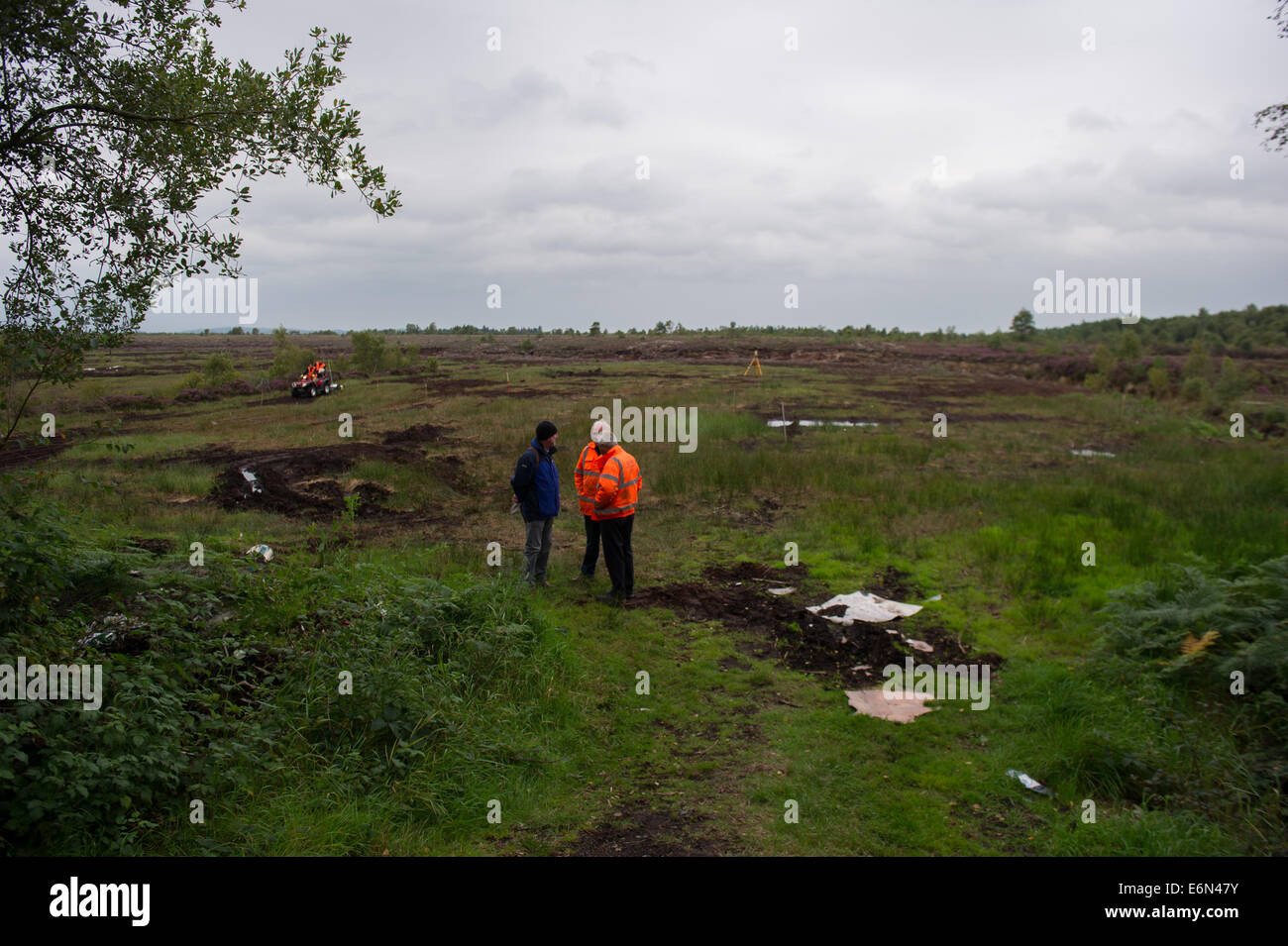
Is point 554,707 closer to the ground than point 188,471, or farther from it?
closer to the ground

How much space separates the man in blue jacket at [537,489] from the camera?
9125mm

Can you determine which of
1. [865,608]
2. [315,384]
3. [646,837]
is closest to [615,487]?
[865,608]

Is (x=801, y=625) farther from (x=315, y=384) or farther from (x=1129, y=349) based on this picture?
(x=1129, y=349)

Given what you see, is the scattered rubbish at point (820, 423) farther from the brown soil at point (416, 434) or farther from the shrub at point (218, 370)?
the shrub at point (218, 370)

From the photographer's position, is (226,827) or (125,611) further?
(125,611)

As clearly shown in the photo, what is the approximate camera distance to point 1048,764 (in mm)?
5719

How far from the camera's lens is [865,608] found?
932cm

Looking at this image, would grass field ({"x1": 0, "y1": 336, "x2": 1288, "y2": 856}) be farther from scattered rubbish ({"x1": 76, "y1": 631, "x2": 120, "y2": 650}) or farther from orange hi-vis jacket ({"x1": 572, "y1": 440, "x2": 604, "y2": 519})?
orange hi-vis jacket ({"x1": 572, "y1": 440, "x2": 604, "y2": 519})

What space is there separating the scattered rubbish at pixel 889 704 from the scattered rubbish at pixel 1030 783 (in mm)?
1003


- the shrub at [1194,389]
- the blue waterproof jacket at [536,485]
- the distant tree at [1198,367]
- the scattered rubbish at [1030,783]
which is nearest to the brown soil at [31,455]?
the blue waterproof jacket at [536,485]

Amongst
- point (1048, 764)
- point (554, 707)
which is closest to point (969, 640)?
point (1048, 764)

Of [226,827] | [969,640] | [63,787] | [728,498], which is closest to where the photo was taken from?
[63,787]

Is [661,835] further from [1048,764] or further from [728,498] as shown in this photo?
[728,498]

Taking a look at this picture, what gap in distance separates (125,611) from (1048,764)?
23.0 ft
